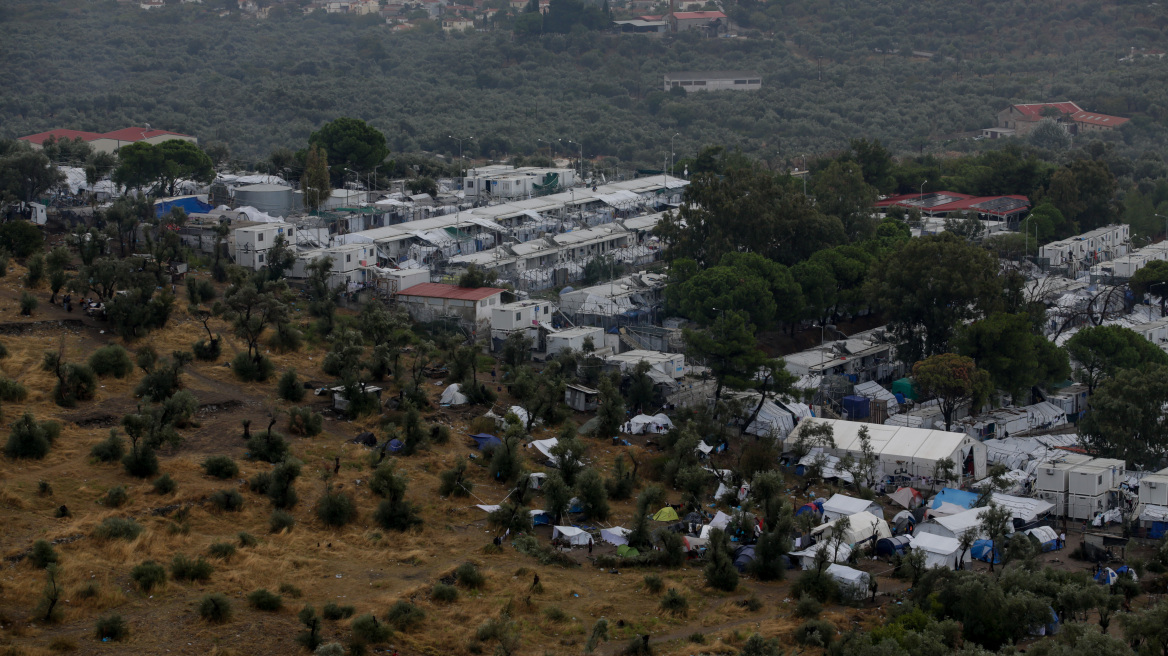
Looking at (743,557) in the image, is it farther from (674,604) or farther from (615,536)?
(674,604)

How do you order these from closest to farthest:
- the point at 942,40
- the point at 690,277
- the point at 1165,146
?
1. the point at 690,277
2. the point at 1165,146
3. the point at 942,40

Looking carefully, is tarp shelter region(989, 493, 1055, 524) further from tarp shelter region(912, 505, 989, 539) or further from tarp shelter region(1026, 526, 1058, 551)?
tarp shelter region(912, 505, 989, 539)

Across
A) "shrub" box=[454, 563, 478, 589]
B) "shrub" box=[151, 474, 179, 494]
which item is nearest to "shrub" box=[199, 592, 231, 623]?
"shrub" box=[454, 563, 478, 589]

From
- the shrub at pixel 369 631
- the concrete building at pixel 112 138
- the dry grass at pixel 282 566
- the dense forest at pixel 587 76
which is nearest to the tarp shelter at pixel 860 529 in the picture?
the dry grass at pixel 282 566

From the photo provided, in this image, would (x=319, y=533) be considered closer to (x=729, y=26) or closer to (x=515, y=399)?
(x=515, y=399)

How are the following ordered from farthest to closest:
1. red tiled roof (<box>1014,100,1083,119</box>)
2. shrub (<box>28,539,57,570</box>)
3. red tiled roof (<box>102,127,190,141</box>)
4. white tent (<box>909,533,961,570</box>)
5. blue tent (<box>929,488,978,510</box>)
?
red tiled roof (<box>1014,100,1083,119</box>)
red tiled roof (<box>102,127,190,141</box>)
blue tent (<box>929,488,978,510</box>)
white tent (<box>909,533,961,570</box>)
shrub (<box>28,539,57,570</box>)

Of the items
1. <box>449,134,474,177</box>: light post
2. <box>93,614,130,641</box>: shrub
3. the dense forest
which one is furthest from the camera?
the dense forest

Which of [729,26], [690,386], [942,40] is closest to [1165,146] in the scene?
[942,40]
